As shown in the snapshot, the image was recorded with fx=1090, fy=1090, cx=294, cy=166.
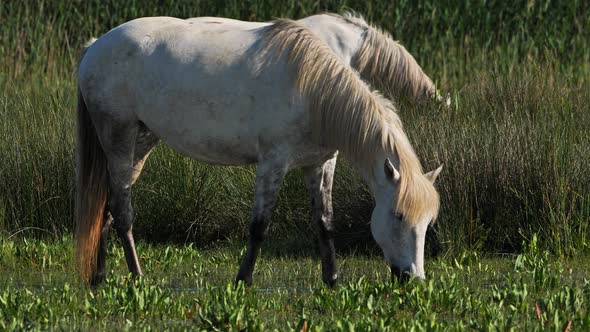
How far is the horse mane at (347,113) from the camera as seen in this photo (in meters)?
6.60

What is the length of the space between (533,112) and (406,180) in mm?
3436

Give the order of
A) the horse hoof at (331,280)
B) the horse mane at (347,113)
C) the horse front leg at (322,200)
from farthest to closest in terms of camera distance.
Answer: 1. the horse front leg at (322,200)
2. the horse hoof at (331,280)
3. the horse mane at (347,113)

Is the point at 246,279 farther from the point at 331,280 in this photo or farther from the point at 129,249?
the point at 129,249

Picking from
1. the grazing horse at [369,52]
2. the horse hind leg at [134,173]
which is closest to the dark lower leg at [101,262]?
the horse hind leg at [134,173]

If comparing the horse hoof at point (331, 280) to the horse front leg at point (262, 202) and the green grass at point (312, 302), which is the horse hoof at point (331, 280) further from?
the horse front leg at point (262, 202)

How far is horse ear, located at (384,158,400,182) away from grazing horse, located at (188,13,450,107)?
74.2 inches

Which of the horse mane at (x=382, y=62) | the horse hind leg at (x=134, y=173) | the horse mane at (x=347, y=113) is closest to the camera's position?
the horse mane at (x=347, y=113)

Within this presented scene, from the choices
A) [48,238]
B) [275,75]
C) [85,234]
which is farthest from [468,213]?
[48,238]

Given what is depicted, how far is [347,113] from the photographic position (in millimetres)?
6715

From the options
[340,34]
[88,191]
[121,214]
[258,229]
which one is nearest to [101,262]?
[121,214]

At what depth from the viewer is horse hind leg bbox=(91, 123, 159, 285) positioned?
7516 millimetres

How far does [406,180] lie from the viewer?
6.43 meters

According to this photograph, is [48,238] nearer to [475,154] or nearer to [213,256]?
[213,256]

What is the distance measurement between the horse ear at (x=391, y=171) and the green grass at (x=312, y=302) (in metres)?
0.62
